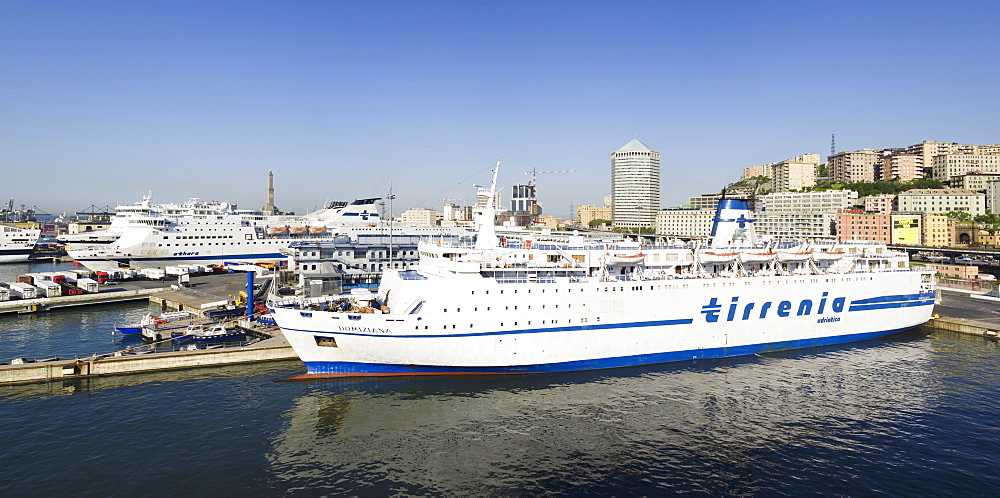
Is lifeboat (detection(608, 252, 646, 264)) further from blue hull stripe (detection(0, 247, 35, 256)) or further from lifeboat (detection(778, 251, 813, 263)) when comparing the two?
blue hull stripe (detection(0, 247, 35, 256))

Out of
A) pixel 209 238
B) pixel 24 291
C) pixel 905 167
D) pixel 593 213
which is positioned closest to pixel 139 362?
pixel 24 291

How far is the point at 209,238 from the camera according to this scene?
177 ft

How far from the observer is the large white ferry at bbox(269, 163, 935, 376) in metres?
19.2

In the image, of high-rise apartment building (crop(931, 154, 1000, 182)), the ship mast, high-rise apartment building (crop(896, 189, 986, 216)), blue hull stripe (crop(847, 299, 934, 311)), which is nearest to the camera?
the ship mast

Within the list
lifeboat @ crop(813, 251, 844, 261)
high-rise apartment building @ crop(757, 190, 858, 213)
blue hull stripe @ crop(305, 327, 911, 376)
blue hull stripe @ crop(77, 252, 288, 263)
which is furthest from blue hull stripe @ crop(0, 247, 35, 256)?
high-rise apartment building @ crop(757, 190, 858, 213)

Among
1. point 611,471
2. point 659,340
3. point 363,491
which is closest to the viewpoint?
point 363,491

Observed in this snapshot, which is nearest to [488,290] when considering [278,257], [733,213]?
[733,213]

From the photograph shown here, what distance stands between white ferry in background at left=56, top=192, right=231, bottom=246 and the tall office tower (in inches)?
3938

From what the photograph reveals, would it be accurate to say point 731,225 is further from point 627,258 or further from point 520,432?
point 520,432

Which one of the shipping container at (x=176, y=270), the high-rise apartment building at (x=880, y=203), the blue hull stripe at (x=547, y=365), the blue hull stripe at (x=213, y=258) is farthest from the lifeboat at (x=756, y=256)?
the high-rise apartment building at (x=880, y=203)

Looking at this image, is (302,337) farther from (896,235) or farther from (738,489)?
(896,235)

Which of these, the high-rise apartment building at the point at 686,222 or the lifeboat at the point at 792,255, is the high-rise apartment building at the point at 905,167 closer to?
the high-rise apartment building at the point at 686,222

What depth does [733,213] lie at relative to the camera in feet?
93.4

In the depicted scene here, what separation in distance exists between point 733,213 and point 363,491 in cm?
2344
